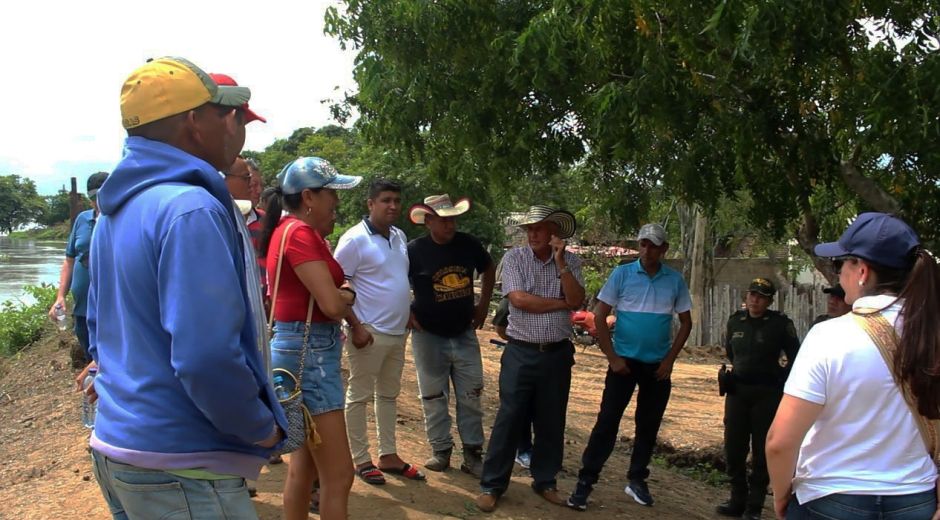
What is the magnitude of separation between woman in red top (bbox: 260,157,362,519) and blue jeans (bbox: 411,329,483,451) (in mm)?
2013

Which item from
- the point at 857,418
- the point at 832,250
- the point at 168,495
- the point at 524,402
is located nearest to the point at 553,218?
the point at 524,402

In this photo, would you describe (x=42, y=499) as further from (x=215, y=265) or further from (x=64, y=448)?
(x=215, y=265)

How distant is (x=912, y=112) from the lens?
4.13 meters

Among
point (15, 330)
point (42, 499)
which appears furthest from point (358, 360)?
point (15, 330)

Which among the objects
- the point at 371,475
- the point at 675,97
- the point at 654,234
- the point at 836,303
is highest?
the point at 675,97

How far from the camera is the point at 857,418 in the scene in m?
2.49

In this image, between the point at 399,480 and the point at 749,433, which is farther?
the point at 749,433

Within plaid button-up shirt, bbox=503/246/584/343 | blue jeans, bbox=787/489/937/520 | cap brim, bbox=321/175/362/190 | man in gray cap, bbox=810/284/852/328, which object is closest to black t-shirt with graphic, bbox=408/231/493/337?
plaid button-up shirt, bbox=503/246/584/343

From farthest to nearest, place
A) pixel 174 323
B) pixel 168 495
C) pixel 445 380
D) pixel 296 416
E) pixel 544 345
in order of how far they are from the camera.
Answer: pixel 445 380 < pixel 544 345 < pixel 296 416 < pixel 168 495 < pixel 174 323

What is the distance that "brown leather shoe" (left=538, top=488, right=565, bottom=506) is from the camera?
17.8 feet

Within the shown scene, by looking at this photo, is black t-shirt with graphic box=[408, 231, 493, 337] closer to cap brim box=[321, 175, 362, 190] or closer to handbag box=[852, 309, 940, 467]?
cap brim box=[321, 175, 362, 190]

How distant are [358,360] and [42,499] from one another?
212 centimetres

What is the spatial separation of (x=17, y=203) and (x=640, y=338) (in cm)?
7948

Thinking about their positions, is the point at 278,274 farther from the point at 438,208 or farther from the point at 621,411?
the point at 621,411
